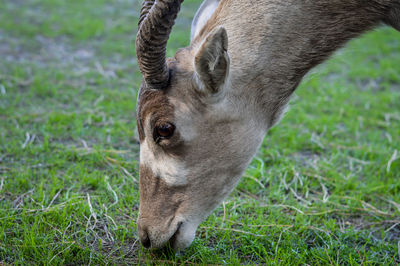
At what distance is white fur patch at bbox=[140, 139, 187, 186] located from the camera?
10.7ft

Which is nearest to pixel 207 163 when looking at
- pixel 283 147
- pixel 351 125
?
pixel 283 147

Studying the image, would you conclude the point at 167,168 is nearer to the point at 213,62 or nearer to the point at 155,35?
the point at 213,62

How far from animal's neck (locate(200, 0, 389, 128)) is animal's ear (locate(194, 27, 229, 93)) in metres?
0.21

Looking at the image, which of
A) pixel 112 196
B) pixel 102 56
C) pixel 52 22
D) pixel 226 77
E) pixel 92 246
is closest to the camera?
pixel 226 77

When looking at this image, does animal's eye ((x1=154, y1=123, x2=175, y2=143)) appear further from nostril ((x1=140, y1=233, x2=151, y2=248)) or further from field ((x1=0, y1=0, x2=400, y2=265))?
field ((x1=0, y1=0, x2=400, y2=265))

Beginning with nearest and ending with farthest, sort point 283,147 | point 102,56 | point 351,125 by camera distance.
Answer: point 283,147, point 351,125, point 102,56

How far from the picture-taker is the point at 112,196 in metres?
4.35

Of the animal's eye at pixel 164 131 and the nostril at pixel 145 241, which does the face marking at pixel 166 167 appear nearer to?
the animal's eye at pixel 164 131

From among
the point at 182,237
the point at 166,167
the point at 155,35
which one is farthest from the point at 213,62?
the point at 182,237

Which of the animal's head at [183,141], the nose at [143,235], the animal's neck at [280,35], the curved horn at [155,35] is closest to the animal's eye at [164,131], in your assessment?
the animal's head at [183,141]

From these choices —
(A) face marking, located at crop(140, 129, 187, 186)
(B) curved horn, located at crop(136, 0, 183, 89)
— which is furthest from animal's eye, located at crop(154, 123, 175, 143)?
(B) curved horn, located at crop(136, 0, 183, 89)

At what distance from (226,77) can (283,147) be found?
280 cm

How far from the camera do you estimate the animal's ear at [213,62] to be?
288 centimetres

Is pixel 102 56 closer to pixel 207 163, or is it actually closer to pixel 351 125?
pixel 351 125
